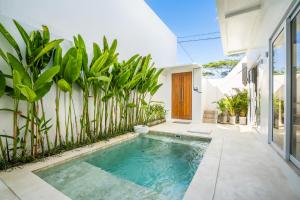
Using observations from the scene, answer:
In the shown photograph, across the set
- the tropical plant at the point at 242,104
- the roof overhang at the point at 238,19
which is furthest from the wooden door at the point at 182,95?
the roof overhang at the point at 238,19

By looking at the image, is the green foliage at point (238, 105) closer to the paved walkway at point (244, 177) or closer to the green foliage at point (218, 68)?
the paved walkway at point (244, 177)

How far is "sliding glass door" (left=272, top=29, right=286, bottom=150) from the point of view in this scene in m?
3.01

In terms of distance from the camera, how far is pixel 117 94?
15.7ft

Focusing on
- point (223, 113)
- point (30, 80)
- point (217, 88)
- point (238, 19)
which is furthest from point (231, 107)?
point (30, 80)

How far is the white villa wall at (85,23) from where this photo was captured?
2888 millimetres

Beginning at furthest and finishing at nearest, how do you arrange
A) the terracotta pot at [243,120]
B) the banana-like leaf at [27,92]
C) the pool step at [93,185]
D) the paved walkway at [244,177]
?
the terracotta pot at [243,120]
the banana-like leaf at [27,92]
the pool step at [93,185]
the paved walkway at [244,177]

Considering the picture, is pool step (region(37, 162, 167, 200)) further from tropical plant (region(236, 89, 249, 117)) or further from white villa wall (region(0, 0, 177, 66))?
tropical plant (region(236, 89, 249, 117))

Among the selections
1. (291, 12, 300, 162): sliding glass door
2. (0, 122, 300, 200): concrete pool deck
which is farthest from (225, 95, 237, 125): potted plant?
(291, 12, 300, 162): sliding glass door

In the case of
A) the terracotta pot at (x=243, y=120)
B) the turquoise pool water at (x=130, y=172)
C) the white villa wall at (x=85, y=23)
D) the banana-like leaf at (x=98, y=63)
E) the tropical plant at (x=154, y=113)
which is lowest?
the turquoise pool water at (x=130, y=172)

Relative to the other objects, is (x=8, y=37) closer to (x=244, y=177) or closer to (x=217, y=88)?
(x=244, y=177)

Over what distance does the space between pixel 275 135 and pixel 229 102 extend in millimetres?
4151

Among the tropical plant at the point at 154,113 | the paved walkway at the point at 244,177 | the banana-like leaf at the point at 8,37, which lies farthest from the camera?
the tropical plant at the point at 154,113

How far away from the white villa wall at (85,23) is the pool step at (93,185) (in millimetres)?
1291

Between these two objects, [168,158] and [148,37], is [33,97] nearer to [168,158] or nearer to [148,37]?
[168,158]
